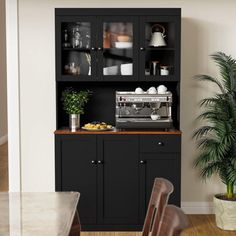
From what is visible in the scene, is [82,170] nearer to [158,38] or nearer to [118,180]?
[118,180]

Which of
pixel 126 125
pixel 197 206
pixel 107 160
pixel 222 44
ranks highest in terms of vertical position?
pixel 222 44

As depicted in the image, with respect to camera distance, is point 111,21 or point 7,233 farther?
point 111,21

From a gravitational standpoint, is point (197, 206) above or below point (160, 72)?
below

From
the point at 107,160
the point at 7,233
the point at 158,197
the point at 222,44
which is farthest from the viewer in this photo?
the point at 222,44

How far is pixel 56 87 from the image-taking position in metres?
4.84

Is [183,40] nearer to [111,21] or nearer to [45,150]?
[111,21]

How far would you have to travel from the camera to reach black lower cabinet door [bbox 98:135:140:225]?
469 cm

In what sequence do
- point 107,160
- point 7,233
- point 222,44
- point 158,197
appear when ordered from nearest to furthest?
1. point 7,233
2. point 158,197
3. point 107,160
4. point 222,44

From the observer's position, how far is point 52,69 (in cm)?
514

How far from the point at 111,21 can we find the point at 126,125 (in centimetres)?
91

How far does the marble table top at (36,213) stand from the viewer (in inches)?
85.2

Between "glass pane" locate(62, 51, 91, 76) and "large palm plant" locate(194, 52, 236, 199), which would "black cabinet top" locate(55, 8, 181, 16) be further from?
"large palm plant" locate(194, 52, 236, 199)

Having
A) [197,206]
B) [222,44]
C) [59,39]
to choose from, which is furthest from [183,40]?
[197,206]

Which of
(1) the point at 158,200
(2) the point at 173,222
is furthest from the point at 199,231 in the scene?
(2) the point at 173,222
